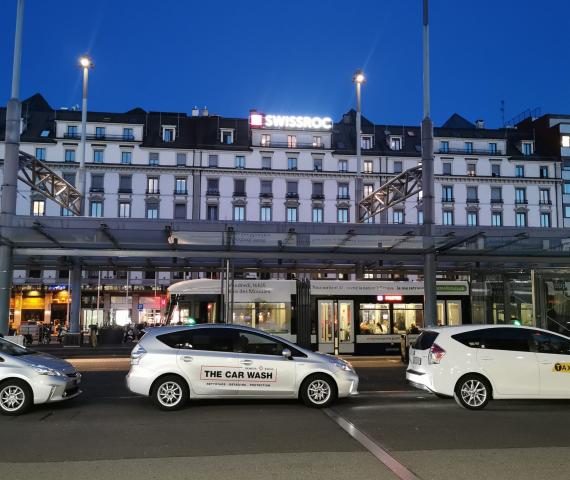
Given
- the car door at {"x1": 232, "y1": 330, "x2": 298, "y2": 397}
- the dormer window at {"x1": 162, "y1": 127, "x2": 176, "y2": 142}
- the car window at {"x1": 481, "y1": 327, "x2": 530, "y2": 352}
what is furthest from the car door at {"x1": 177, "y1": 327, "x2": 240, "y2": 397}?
the dormer window at {"x1": 162, "y1": 127, "x2": 176, "y2": 142}

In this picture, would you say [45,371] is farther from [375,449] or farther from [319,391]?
[375,449]

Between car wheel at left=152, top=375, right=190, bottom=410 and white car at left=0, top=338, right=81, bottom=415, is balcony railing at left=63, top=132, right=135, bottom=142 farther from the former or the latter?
car wheel at left=152, top=375, right=190, bottom=410

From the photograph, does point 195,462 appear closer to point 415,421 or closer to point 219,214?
point 415,421

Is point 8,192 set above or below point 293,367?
above

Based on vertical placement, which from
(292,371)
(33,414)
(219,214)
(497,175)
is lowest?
(33,414)

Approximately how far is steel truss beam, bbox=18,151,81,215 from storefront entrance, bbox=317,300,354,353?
11.3 meters

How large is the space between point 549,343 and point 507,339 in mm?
780

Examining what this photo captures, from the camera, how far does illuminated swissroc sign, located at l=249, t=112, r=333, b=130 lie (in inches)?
2474

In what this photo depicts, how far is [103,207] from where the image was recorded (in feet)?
201

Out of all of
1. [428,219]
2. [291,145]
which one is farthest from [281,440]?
[291,145]

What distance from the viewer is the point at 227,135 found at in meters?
64.1

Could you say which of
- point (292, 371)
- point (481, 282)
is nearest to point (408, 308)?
point (481, 282)

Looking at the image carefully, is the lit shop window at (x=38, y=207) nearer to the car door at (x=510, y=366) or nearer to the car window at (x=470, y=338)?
the car window at (x=470, y=338)

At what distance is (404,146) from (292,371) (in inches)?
2340
